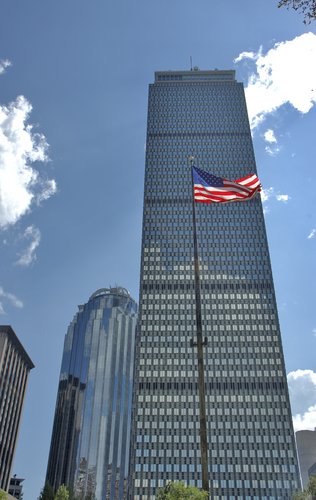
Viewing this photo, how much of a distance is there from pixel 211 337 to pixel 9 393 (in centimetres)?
6119

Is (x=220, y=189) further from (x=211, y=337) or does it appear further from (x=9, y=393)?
(x=9, y=393)

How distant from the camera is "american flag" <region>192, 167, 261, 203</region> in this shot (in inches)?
1496

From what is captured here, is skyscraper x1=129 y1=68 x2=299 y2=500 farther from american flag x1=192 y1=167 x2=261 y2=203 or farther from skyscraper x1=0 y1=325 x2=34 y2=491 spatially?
american flag x1=192 y1=167 x2=261 y2=203

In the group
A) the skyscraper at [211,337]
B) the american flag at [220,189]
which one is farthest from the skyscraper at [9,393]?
the american flag at [220,189]

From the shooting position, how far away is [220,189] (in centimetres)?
3872

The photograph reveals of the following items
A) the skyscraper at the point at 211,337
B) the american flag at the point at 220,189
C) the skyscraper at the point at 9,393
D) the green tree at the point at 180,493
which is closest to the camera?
the american flag at the point at 220,189

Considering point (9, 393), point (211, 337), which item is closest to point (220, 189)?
point (211, 337)

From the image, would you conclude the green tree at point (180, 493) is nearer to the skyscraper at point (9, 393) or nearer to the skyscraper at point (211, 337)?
the skyscraper at point (211, 337)

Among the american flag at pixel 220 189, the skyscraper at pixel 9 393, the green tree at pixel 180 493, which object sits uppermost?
the skyscraper at pixel 9 393

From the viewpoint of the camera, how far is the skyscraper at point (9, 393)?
133 metres

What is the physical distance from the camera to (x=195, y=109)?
198 meters

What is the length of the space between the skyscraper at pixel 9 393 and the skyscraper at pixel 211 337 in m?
36.1

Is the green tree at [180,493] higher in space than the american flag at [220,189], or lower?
lower

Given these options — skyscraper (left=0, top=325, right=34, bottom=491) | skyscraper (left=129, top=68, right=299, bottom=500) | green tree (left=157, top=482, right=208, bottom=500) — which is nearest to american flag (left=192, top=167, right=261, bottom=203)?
green tree (left=157, top=482, right=208, bottom=500)
